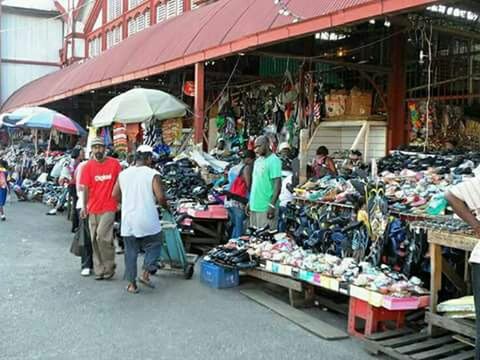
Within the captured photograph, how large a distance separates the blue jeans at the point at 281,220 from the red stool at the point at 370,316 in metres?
2.85

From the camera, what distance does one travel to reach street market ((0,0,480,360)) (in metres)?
5.84

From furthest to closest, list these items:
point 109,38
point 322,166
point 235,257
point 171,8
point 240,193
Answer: point 109,38
point 171,8
point 322,166
point 240,193
point 235,257

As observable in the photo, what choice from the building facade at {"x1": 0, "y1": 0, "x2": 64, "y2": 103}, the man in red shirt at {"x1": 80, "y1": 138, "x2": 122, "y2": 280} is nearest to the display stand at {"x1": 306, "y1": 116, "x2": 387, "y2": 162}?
the man in red shirt at {"x1": 80, "y1": 138, "x2": 122, "y2": 280}

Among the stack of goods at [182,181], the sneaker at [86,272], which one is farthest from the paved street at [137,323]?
the stack of goods at [182,181]

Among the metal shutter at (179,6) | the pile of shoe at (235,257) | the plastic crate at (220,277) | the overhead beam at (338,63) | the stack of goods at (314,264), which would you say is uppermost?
the metal shutter at (179,6)

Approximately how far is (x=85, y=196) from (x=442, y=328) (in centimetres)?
486

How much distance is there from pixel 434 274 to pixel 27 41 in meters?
35.7

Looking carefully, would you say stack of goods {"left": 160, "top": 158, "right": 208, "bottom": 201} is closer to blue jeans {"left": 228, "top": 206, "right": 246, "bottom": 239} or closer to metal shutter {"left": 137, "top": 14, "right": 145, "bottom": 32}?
blue jeans {"left": 228, "top": 206, "right": 246, "bottom": 239}

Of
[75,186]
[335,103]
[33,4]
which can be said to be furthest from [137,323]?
[33,4]

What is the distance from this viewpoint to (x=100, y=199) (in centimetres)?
805

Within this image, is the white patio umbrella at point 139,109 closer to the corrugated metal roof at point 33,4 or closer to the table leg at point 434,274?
the table leg at point 434,274

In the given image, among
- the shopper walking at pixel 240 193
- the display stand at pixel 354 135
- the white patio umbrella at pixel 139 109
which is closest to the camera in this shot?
the shopper walking at pixel 240 193

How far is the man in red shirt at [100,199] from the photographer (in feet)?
26.4

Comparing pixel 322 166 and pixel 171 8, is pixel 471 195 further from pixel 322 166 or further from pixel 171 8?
pixel 171 8
